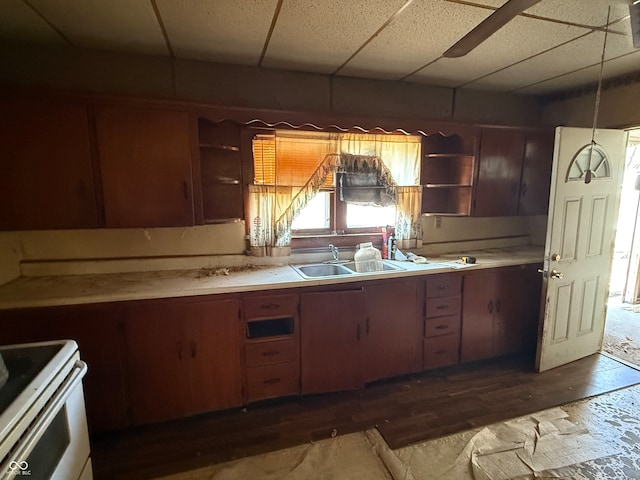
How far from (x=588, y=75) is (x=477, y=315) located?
2.20 meters

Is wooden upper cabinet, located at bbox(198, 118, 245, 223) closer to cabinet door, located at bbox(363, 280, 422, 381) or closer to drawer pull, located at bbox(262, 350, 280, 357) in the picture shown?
drawer pull, located at bbox(262, 350, 280, 357)

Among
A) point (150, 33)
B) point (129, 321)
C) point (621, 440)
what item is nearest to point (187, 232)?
point (129, 321)

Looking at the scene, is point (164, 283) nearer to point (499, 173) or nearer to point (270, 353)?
point (270, 353)

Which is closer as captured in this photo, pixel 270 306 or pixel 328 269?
pixel 270 306

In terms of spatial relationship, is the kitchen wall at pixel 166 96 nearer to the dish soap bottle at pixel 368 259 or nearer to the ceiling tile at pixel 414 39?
the ceiling tile at pixel 414 39

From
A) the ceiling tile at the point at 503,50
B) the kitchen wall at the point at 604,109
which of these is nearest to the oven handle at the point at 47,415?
the ceiling tile at the point at 503,50

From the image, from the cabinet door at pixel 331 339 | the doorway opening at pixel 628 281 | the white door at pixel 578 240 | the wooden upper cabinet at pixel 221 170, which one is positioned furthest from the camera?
the doorway opening at pixel 628 281

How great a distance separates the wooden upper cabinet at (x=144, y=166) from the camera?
206 centimetres

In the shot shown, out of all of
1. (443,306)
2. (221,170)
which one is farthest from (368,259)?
(221,170)

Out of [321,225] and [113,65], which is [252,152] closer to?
[321,225]

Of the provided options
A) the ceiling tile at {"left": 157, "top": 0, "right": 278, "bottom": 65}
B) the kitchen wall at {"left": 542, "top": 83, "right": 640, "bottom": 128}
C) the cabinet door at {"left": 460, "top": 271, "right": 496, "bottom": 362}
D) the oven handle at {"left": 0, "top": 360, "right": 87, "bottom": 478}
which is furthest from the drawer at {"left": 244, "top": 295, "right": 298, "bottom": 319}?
the kitchen wall at {"left": 542, "top": 83, "right": 640, "bottom": 128}

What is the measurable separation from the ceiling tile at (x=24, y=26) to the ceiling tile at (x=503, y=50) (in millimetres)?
2489

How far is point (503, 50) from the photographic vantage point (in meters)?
2.22
